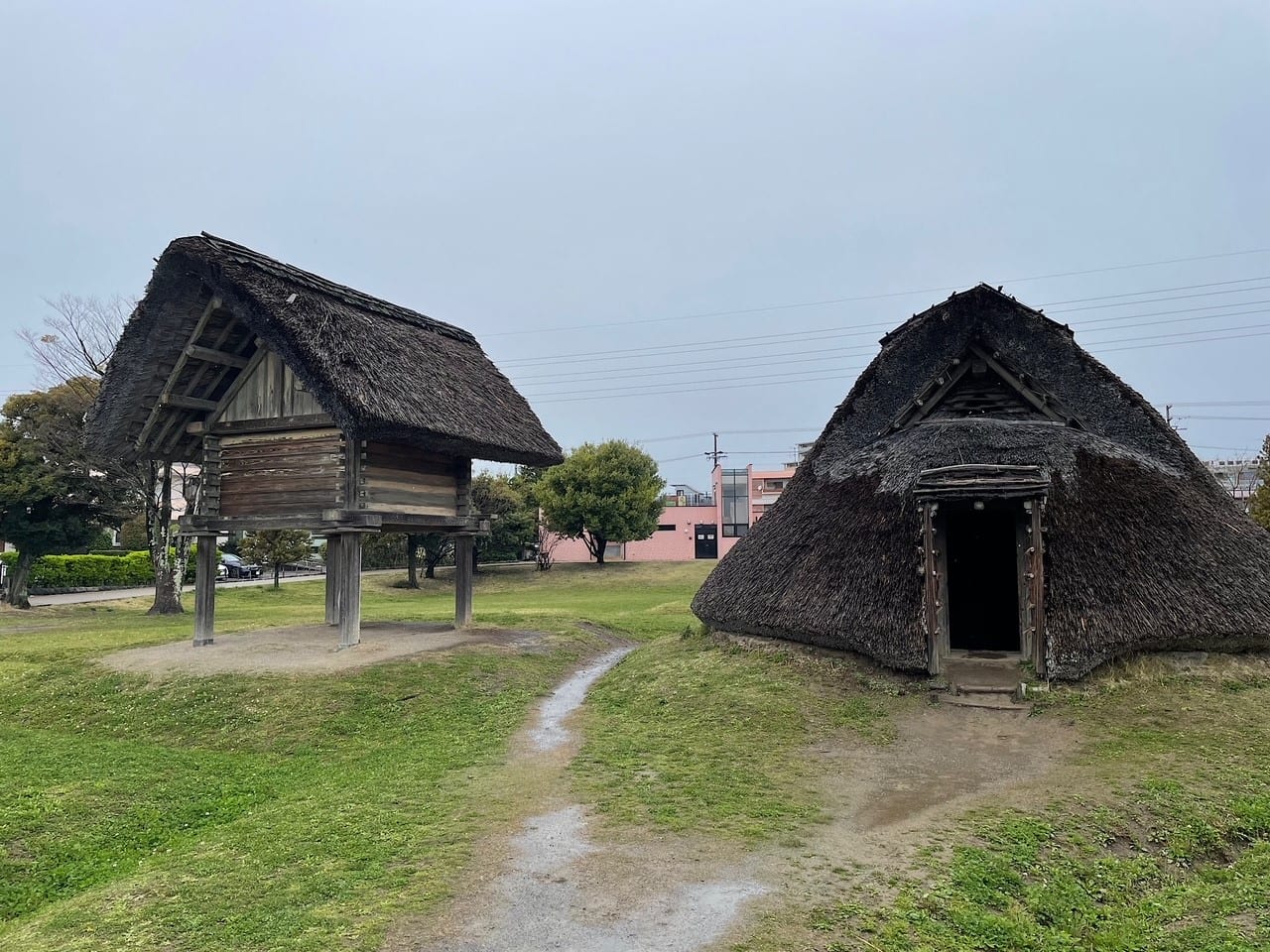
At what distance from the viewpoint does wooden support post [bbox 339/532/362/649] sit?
14.7 m

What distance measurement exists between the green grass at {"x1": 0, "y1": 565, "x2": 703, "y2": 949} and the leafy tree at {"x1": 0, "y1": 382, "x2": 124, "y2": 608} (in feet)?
38.5

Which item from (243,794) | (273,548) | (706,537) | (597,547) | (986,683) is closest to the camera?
(243,794)

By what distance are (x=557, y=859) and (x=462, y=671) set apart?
8.03 meters

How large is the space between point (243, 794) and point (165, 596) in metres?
21.7

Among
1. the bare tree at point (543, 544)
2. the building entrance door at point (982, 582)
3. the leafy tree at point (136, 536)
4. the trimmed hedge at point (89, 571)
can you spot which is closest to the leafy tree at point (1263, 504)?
the building entrance door at point (982, 582)

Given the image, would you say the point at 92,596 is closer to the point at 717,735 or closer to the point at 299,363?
the point at 299,363

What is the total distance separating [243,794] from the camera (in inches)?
348

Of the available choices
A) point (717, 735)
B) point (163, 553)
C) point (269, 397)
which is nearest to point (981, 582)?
point (717, 735)

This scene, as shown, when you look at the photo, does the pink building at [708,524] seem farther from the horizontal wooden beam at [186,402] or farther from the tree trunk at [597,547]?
the horizontal wooden beam at [186,402]

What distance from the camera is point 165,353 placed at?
614 inches

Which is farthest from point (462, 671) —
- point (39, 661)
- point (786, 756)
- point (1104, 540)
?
point (1104, 540)

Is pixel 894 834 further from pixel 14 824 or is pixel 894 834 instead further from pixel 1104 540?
pixel 14 824

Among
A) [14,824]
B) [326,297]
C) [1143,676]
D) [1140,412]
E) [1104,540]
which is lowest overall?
[14,824]

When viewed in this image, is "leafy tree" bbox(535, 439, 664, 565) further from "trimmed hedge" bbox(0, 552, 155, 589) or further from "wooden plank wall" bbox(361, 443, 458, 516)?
"wooden plank wall" bbox(361, 443, 458, 516)
